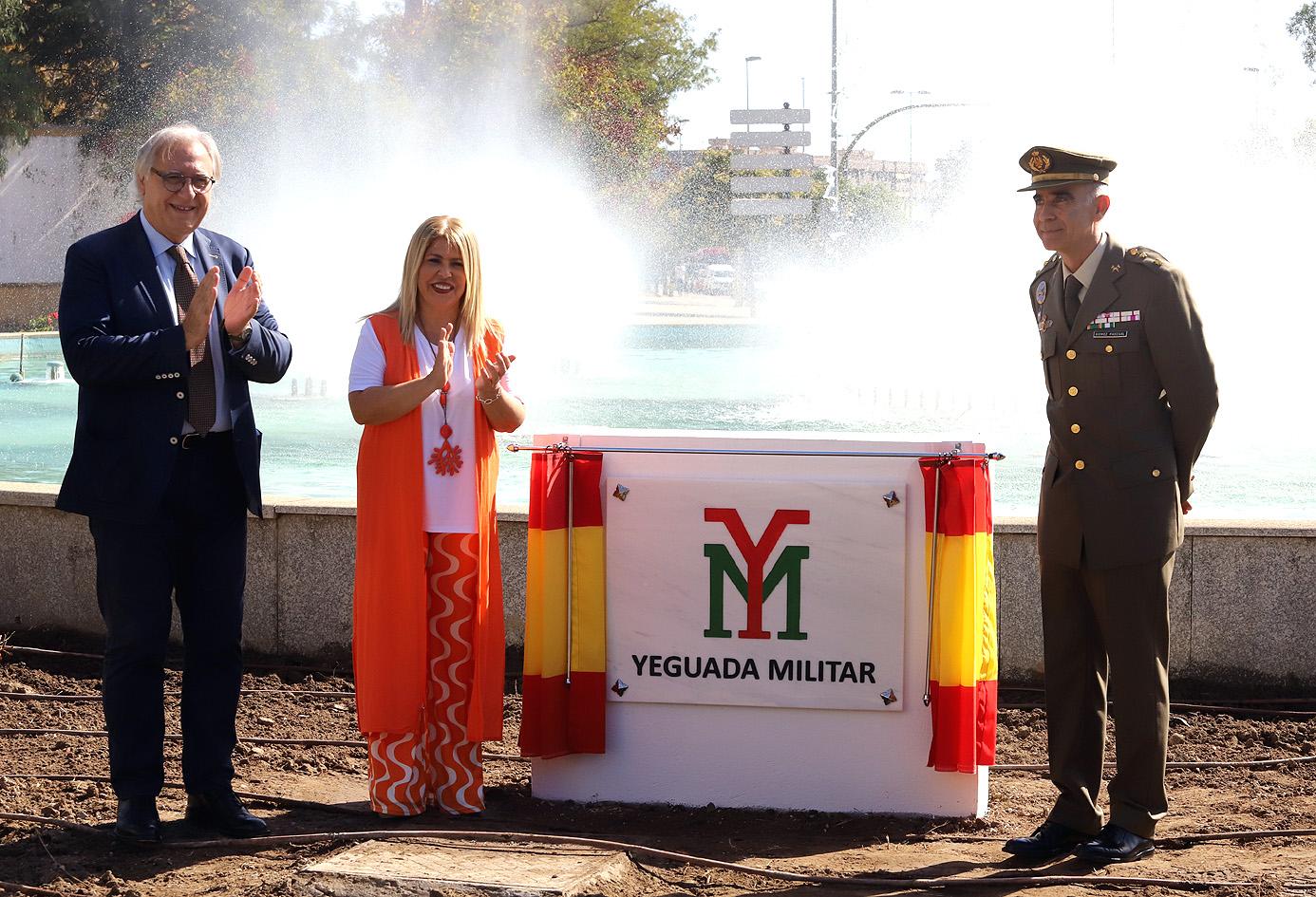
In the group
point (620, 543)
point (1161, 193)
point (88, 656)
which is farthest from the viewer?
point (1161, 193)

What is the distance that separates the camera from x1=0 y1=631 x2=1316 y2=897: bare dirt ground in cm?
399

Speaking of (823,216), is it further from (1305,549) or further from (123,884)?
(123,884)

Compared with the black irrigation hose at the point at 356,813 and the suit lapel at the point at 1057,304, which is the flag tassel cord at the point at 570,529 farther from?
the suit lapel at the point at 1057,304

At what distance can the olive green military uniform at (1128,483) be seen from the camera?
4156 mm

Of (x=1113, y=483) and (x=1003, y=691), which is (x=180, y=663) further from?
(x=1113, y=483)

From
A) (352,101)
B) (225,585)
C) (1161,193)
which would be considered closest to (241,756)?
(225,585)

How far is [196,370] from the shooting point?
437 centimetres

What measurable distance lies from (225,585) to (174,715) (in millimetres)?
1512

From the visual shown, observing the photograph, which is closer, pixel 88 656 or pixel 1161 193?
pixel 88 656

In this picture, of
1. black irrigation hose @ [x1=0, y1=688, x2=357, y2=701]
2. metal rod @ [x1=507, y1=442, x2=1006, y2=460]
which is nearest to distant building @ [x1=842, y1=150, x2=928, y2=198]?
black irrigation hose @ [x1=0, y1=688, x2=357, y2=701]

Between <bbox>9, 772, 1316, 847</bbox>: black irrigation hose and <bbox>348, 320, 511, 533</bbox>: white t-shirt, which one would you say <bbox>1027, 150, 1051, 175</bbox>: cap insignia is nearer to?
<bbox>348, 320, 511, 533</bbox>: white t-shirt

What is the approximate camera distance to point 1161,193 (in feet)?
57.6

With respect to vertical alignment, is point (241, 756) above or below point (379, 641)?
→ below

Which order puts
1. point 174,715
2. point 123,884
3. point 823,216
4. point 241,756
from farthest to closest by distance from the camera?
point 823,216 < point 174,715 < point 241,756 < point 123,884
